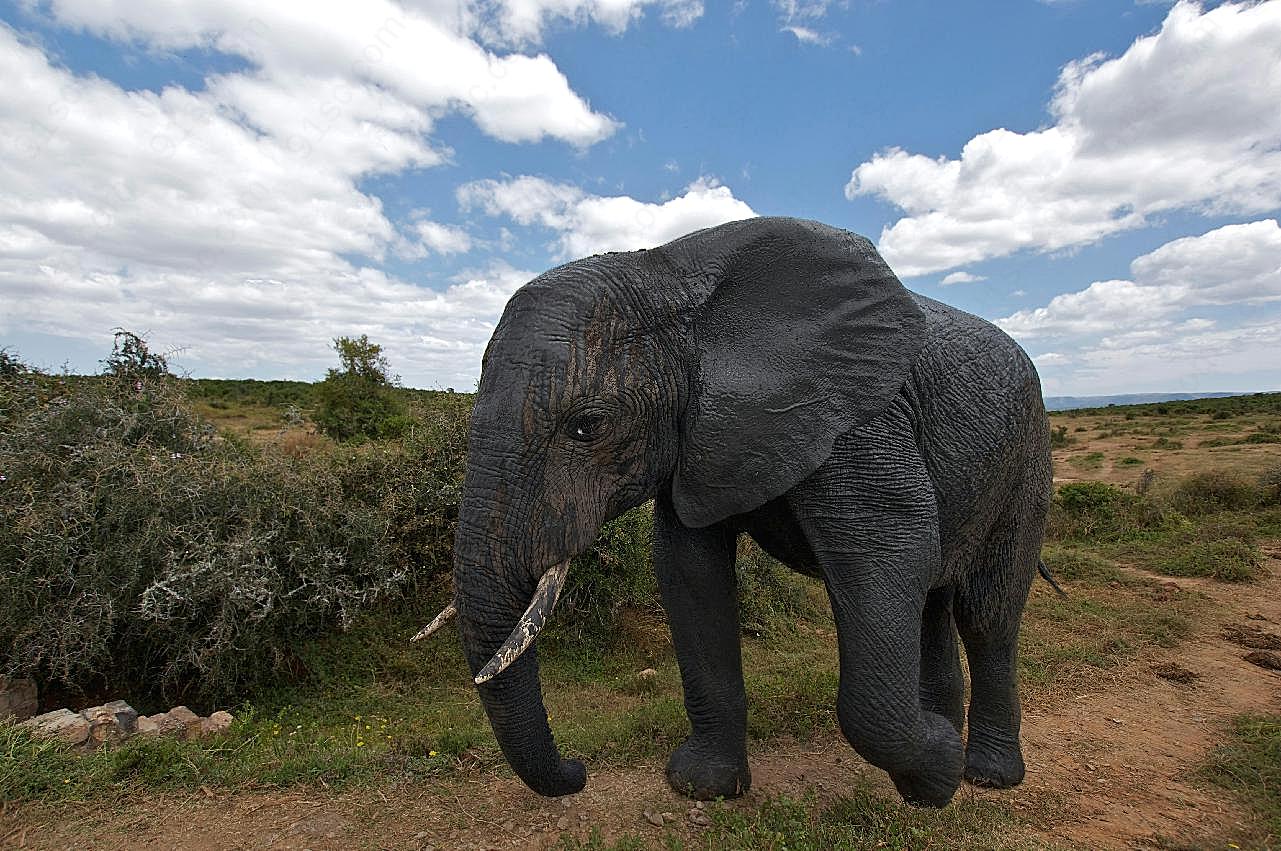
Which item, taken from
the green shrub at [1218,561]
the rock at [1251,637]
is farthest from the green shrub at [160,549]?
the green shrub at [1218,561]

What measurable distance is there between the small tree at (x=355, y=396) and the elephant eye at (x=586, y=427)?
46.6ft

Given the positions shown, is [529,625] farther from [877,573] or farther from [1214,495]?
[1214,495]

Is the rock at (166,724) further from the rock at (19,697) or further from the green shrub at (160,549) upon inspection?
the rock at (19,697)

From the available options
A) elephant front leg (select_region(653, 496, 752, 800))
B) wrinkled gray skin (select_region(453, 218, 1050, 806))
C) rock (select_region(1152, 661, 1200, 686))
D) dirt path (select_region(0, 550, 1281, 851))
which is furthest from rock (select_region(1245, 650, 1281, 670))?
elephant front leg (select_region(653, 496, 752, 800))

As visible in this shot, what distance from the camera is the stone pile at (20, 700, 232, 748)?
4715 mm

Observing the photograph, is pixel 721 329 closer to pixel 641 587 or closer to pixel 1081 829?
pixel 1081 829

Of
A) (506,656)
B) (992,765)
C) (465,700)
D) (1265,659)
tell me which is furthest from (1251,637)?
(506,656)

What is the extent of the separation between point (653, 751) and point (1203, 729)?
14.2ft

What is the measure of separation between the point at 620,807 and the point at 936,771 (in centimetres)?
161

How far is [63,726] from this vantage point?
15.6 feet

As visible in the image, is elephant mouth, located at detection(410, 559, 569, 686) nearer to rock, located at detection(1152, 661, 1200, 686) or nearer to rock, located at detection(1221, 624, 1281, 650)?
rock, located at detection(1152, 661, 1200, 686)

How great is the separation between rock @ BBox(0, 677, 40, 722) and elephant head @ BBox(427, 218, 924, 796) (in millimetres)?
5334

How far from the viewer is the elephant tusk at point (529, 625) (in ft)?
7.97

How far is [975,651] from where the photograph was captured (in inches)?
167
